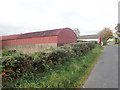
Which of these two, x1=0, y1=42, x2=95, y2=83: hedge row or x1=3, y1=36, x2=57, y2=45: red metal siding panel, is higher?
x1=3, y1=36, x2=57, y2=45: red metal siding panel

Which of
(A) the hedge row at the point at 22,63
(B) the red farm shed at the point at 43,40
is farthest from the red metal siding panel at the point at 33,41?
(A) the hedge row at the point at 22,63

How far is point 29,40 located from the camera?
1842 centimetres

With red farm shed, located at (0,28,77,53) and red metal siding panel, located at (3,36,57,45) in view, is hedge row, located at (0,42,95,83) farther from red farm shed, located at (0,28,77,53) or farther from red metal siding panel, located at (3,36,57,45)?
red metal siding panel, located at (3,36,57,45)

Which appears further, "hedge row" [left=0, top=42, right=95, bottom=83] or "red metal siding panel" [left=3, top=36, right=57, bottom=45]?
"red metal siding panel" [left=3, top=36, right=57, bottom=45]

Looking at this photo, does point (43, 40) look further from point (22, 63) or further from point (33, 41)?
point (22, 63)

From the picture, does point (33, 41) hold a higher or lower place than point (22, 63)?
higher

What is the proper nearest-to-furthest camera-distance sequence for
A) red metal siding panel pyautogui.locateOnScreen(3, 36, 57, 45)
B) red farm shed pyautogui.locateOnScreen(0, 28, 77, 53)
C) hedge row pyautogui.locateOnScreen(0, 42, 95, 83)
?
hedge row pyautogui.locateOnScreen(0, 42, 95, 83) < red farm shed pyautogui.locateOnScreen(0, 28, 77, 53) < red metal siding panel pyautogui.locateOnScreen(3, 36, 57, 45)

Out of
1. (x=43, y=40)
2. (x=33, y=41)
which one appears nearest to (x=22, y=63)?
(x=43, y=40)

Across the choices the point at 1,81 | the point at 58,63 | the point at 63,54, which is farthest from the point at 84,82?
the point at 1,81

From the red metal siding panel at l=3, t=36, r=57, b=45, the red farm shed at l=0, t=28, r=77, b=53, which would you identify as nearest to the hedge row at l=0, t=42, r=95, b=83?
the red farm shed at l=0, t=28, r=77, b=53

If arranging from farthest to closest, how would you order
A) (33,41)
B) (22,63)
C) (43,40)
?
(33,41)
(43,40)
(22,63)

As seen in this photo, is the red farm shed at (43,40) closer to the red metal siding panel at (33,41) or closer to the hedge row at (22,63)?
the red metal siding panel at (33,41)

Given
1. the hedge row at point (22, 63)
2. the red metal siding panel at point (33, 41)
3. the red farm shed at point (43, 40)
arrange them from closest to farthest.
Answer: the hedge row at point (22, 63), the red farm shed at point (43, 40), the red metal siding panel at point (33, 41)

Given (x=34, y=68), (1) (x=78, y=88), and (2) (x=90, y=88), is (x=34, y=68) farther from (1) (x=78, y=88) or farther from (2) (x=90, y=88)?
(2) (x=90, y=88)
